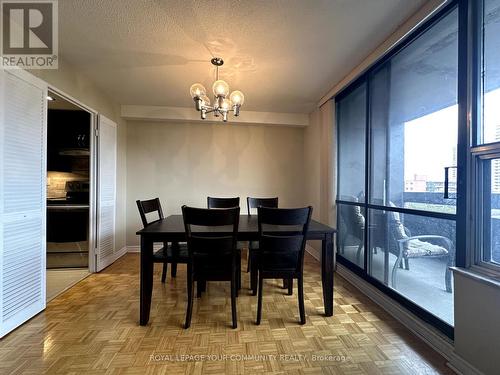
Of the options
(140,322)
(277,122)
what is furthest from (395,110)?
(140,322)

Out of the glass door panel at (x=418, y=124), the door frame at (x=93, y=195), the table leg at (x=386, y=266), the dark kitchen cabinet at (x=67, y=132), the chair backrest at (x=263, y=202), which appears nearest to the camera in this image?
the glass door panel at (x=418, y=124)

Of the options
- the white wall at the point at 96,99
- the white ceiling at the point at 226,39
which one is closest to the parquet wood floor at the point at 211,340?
the white wall at the point at 96,99

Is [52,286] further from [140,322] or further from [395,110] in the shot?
[395,110]

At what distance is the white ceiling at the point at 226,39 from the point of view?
1.66 metres

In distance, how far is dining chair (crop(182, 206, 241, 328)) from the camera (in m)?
1.69

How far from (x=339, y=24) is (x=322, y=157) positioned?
6.21 feet

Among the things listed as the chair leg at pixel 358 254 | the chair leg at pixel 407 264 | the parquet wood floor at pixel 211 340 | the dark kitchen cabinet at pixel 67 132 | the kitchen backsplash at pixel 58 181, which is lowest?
the parquet wood floor at pixel 211 340

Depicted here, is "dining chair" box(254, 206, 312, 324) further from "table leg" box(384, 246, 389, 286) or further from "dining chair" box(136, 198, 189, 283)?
"table leg" box(384, 246, 389, 286)

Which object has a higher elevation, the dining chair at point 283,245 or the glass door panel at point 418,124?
the glass door panel at point 418,124

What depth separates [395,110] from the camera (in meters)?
2.18

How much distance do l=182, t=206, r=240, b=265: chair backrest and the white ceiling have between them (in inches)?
57.3

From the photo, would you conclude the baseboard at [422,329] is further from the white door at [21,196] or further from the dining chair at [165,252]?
the white door at [21,196]

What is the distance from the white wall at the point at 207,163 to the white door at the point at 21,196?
6.14ft

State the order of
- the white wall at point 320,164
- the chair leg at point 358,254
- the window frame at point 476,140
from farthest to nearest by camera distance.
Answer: the white wall at point 320,164 < the chair leg at point 358,254 < the window frame at point 476,140
